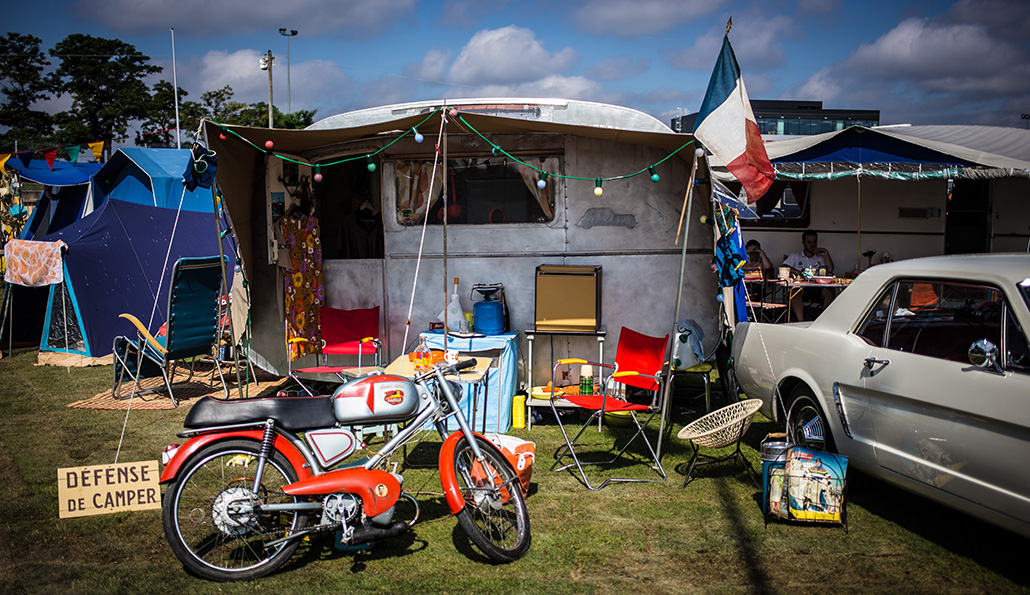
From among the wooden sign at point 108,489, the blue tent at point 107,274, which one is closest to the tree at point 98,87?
the blue tent at point 107,274

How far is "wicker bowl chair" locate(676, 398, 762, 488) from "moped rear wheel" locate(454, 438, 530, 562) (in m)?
1.35

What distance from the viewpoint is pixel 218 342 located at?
→ 24.9ft

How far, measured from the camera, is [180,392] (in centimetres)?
766

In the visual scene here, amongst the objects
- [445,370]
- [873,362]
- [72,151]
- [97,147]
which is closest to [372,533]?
[445,370]

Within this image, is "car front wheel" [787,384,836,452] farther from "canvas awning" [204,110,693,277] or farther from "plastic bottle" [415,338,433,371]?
"plastic bottle" [415,338,433,371]

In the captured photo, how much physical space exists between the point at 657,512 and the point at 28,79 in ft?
104

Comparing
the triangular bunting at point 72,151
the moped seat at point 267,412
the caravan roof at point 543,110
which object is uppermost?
the triangular bunting at point 72,151

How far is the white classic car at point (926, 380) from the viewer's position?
309cm

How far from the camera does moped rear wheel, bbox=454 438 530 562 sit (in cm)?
360

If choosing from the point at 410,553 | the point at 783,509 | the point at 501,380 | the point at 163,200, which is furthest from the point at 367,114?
the point at 163,200

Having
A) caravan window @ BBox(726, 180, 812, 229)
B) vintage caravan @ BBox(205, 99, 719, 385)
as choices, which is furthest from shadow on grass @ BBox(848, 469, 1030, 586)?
caravan window @ BBox(726, 180, 812, 229)

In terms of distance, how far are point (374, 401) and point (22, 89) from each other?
31175 mm

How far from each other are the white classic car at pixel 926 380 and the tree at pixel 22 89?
95.9ft

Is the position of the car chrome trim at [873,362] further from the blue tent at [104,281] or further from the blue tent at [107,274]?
the blue tent at [107,274]
